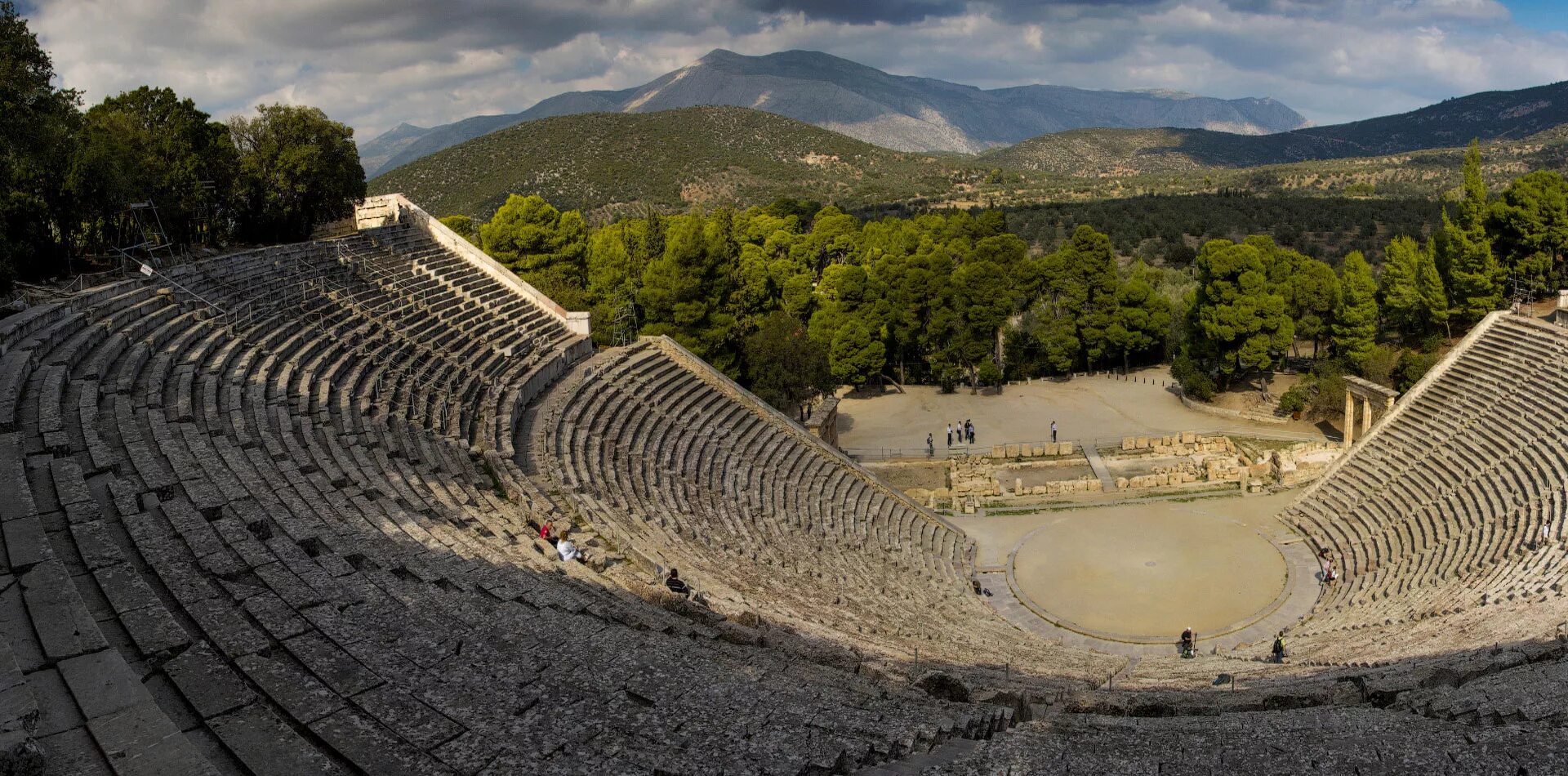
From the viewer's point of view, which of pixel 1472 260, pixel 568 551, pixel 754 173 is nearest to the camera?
pixel 568 551

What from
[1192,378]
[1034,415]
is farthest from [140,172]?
[1192,378]

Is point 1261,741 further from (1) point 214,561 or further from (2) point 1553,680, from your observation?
(1) point 214,561

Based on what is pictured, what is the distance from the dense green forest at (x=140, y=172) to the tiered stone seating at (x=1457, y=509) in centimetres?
2292

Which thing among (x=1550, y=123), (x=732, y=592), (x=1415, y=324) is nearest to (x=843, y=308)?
(x=1415, y=324)

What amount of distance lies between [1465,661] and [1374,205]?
65160 mm

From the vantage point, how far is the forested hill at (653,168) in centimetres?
8481

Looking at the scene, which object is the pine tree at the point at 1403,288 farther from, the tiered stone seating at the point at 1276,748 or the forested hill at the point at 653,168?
the forested hill at the point at 653,168

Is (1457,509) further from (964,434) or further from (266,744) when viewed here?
(266,744)

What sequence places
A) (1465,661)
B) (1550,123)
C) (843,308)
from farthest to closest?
(1550,123) → (843,308) → (1465,661)

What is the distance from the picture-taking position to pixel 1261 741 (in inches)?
325

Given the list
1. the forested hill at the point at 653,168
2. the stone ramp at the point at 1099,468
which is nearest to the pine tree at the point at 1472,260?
the stone ramp at the point at 1099,468

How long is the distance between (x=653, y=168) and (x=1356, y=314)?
69.2 m

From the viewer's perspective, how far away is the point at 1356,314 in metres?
31.5

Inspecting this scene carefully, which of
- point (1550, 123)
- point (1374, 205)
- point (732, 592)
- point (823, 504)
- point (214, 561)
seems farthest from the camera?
point (1550, 123)
